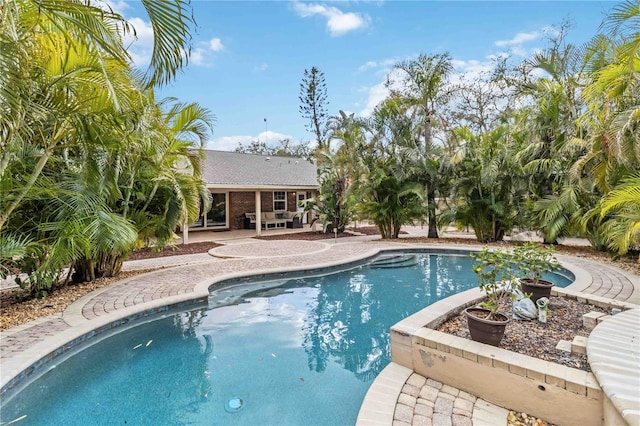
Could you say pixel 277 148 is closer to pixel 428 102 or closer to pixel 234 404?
pixel 428 102

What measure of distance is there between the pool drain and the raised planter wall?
1.80 metres

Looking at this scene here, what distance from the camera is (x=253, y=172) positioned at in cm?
1755

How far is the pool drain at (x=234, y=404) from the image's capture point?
11.6ft

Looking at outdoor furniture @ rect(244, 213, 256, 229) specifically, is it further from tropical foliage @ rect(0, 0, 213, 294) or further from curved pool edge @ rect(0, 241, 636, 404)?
tropical foliage @ rect(0, 0, 213, 294)

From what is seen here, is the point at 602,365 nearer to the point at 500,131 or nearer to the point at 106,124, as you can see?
the point at 106,124

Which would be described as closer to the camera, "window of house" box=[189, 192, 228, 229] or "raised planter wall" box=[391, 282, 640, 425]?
"raised planter wall" box=[391, 282, 640, 425]

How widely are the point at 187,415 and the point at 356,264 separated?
7.14 m

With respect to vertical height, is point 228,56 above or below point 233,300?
above

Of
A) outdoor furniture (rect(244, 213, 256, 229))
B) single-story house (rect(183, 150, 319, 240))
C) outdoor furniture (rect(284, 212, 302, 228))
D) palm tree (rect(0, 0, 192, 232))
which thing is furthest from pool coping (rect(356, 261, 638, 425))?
outdoor furniture (rect(244, 213, 256, 229))

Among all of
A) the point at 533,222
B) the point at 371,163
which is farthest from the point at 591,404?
the point at 371,163

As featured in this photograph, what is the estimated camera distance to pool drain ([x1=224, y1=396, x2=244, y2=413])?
353cm

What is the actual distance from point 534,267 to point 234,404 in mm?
4488

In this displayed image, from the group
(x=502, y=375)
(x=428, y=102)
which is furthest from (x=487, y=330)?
(x=428, y=102)

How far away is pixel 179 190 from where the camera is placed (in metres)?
7.46
